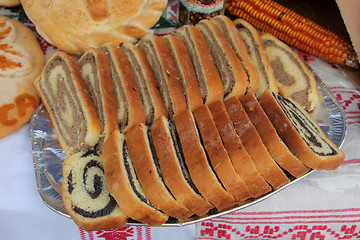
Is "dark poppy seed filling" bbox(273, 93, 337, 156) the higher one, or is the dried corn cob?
the dried corn cob

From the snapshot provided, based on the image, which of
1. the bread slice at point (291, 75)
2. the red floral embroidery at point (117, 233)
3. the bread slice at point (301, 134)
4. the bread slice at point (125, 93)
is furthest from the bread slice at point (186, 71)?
the red floral embroidery at point (117, 233)

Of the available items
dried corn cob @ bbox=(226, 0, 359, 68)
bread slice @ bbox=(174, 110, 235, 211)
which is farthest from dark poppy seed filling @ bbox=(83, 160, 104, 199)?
dried corn cob @ bbox=(226, 0, 359, 68)

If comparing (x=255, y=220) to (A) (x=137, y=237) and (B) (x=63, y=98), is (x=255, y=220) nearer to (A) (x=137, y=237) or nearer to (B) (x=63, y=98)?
(A) (x=137, y=237)

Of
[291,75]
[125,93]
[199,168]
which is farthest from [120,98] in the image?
[291,75]

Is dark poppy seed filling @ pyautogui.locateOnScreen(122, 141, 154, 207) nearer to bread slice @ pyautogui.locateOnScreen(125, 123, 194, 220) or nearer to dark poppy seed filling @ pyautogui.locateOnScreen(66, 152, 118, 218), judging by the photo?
bread slice @ pyautogui.locateOnScreen(125, 123, 194, 220)

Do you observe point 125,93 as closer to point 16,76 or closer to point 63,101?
point 63,101

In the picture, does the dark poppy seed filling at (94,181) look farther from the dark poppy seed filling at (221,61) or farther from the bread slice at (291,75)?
the bread slice at (291,75)

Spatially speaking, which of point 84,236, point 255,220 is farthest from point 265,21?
point 84,236
